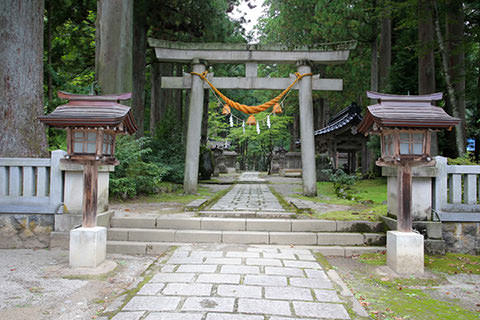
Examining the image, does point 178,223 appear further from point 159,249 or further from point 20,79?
point 20,79

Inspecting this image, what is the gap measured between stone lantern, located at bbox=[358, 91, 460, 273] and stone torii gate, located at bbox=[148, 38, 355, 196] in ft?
14.9

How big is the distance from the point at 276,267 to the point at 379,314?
1.52 metres

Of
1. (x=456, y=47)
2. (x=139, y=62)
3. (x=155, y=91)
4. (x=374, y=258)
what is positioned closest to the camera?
(x=374, y=258)

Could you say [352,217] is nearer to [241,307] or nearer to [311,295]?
[311,295]

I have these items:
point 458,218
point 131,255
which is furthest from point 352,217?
point 131,255

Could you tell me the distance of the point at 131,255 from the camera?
5105 millimetres

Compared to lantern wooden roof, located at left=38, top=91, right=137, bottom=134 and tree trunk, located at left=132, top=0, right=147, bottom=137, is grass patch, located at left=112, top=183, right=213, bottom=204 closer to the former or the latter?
tree trunk, located at left=132, top=0, right=147, bottom=137

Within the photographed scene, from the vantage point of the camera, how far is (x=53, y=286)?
3676 millimetres

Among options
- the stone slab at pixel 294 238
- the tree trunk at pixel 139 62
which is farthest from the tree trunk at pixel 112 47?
the stone slab at pixel 294 238

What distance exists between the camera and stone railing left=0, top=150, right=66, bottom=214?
5.32 m

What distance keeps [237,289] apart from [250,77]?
7.31 meters

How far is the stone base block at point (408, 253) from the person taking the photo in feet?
14.2

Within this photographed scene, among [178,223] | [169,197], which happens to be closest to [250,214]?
[178,223]

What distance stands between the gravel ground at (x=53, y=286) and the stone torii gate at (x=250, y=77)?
198 inches
